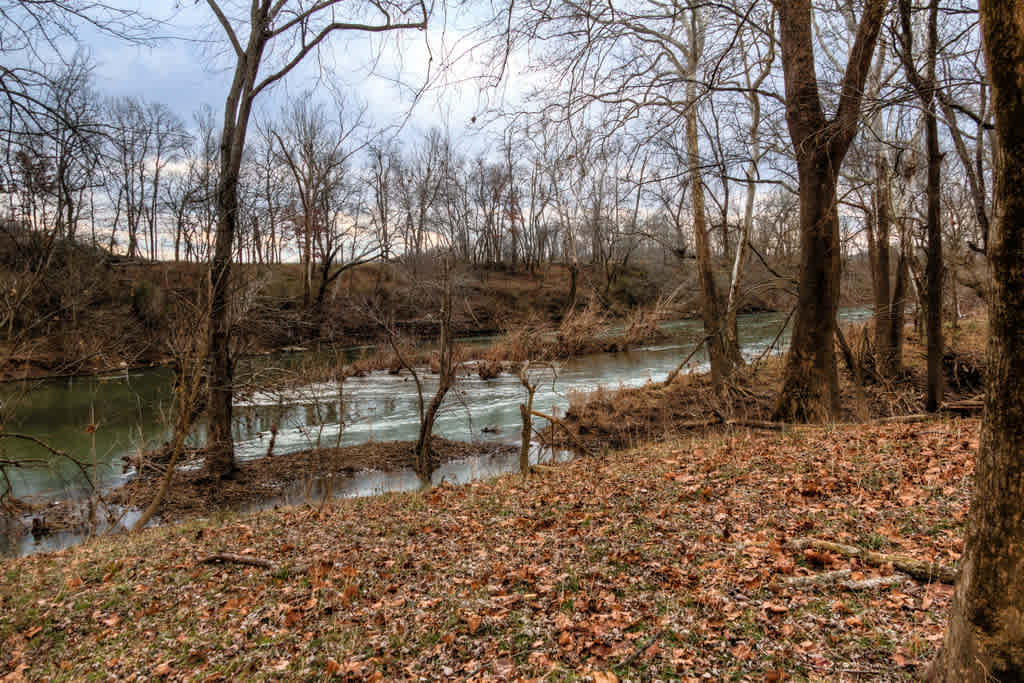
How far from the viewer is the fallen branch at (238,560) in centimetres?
559

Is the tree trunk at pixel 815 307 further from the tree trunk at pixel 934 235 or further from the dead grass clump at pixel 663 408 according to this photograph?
the dead grass clump at pixel 663 408

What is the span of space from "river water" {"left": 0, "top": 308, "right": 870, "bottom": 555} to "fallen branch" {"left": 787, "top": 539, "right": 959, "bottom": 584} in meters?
8.37

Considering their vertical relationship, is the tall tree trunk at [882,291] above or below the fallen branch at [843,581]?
above

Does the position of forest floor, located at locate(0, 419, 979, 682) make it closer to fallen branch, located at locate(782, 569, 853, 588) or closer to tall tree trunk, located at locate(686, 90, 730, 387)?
fallen branch, located at locate(782, 569, 853, 588)

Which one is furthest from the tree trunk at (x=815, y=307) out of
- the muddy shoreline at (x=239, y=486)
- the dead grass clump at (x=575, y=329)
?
the dead grass clump at (x=575, y=329)

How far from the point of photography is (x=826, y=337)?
935cm

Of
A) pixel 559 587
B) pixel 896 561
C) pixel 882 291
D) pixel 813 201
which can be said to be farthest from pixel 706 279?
pixel 559 587

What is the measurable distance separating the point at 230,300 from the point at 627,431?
953cm

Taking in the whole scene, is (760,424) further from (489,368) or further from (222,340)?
(489,368)

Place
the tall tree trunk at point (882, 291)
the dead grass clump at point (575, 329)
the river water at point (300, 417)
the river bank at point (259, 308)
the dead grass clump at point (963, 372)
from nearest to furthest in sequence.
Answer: the river bank at point (259, 308), the river water at point (300, 417), the dead grass clump at point (963, 372), the tall tree trunk at point (882, 291), the dead grass clump at point (575, 329)

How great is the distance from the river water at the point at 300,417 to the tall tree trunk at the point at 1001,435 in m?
9.47

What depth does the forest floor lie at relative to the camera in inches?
125

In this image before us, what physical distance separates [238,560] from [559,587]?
11.5 ft

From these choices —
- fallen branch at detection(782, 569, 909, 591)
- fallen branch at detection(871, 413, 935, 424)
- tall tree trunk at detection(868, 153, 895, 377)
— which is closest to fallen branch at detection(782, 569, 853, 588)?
fallen branch at detection(782, 569, 909, 591)
